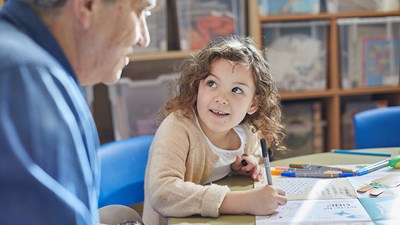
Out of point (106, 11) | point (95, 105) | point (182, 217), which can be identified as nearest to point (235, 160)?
point (182, 217)

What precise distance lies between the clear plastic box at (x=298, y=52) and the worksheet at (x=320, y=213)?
4.71 ft

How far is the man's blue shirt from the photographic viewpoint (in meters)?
0.49

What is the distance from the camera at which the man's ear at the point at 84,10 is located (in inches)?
21.7

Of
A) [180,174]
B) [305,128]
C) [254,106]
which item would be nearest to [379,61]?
[305,128]

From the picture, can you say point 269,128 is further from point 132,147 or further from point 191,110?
point 132,147

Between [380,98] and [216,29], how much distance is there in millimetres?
998

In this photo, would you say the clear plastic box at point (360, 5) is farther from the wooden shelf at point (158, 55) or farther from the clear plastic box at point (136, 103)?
the clear plastic box at point (136, 103)

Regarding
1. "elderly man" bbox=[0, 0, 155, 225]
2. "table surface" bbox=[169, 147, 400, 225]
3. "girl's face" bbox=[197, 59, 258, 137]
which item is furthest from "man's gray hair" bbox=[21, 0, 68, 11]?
"girl's face" bbox=[197, 59, 258, 137]

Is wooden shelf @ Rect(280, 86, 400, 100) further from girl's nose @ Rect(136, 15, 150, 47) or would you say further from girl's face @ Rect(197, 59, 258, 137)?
girl's nose @ Rect(136, 15, 150, 47)

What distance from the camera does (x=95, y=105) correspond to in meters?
2.43

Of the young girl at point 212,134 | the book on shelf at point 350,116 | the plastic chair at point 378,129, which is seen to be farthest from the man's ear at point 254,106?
the book on shelf at point 350,116

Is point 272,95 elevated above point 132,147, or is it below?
above

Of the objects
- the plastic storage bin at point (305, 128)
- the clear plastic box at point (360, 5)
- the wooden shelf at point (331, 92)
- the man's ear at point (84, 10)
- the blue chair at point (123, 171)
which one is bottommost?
the plastic storage bin at point (305, 128)

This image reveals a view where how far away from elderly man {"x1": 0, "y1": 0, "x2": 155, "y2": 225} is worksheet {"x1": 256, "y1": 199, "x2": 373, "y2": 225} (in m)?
0.40
